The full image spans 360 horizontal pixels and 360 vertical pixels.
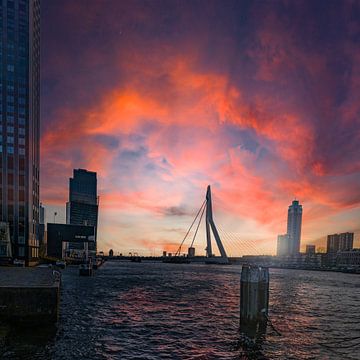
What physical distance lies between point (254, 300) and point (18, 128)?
100486mm

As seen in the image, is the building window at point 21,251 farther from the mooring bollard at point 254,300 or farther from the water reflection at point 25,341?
the mooring bollard at point 254,300

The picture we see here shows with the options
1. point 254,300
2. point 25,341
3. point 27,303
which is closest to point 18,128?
point 27,303

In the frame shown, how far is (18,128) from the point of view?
97438 mm

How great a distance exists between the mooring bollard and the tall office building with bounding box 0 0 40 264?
8716 centimetres

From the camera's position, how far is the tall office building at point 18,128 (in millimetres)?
93250

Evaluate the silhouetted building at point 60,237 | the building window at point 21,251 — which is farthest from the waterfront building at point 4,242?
the silhouetted building at point 60,237

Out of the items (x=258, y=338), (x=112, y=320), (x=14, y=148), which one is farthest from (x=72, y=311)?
(x=14, y=148)

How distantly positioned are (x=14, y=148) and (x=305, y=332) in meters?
99.6

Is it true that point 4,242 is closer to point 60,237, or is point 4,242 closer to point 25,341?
point 60,237

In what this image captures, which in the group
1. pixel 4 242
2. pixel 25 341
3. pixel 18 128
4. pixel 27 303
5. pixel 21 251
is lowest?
pixel 21 251

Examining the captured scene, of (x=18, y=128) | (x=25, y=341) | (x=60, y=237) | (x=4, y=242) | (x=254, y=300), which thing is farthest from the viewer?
(x=60, y=237)

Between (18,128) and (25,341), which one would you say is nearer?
(25,341)

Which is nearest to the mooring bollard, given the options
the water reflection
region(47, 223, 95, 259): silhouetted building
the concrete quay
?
the water reflection

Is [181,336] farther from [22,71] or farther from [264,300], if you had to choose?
[22,71]
